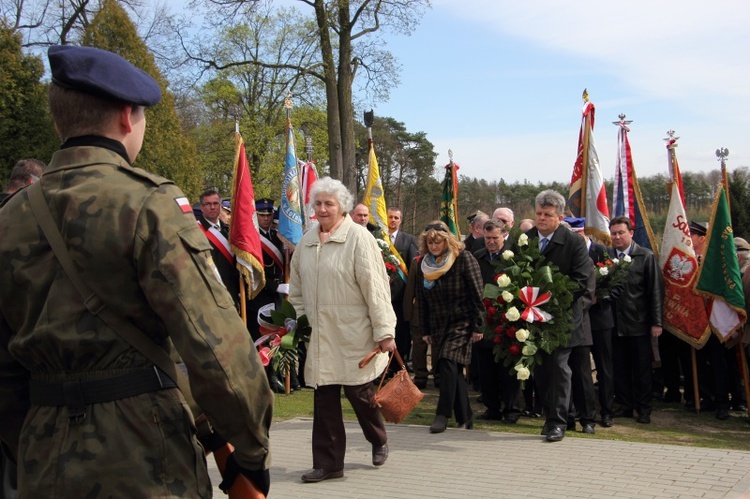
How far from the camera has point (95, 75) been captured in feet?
7.96

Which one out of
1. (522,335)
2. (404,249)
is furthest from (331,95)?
(522,335)

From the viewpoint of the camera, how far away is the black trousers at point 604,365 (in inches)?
357

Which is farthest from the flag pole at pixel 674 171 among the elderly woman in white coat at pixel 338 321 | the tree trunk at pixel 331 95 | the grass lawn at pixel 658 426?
the tree trunk at pixel 331 95

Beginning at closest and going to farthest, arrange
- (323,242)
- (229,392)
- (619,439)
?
(229,392), (323,242), (619,439)

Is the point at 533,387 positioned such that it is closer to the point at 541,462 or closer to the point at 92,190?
the point at 541,462

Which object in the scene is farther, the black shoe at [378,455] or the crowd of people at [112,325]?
the black shoe at [378,455]

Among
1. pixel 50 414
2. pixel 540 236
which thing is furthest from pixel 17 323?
pixel 540 236

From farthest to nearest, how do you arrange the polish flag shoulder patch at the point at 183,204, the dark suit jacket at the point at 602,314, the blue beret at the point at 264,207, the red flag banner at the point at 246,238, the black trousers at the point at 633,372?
1. the blue beret at the point at 264,207
2. the red flag banner at the point at 246,238
3. the black trousers at the point at 633,372
4. the dark suit jacket at the point at 602,314
5. the polish flag shoulder patch at the point at 183,204

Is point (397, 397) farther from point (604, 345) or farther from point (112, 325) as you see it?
point (112, 325)

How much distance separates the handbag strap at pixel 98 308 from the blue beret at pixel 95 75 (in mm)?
340

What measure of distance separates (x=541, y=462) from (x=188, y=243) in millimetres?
5439

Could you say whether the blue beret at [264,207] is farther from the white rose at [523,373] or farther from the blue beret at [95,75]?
the blue beret at [95,75]

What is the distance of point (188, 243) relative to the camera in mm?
2312

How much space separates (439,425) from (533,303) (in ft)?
5.28
